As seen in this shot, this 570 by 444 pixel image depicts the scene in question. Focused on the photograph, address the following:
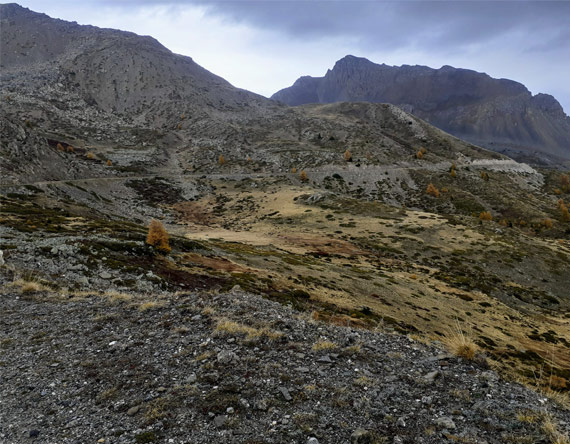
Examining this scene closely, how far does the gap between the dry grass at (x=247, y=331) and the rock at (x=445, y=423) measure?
253 inches

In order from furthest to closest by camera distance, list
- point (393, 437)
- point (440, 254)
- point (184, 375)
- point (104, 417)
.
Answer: point (440, 254)
point (184, 375)
point (104, 417)
point (393, 437)

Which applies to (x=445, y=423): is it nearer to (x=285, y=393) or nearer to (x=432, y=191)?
(x=285, y=393)

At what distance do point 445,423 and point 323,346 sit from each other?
515cm

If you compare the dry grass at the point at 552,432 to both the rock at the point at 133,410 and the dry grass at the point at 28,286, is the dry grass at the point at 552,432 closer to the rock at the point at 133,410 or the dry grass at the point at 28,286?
the rock at the point at 133,410

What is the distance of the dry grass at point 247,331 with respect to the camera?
13148mm

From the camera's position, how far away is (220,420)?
8.66 m

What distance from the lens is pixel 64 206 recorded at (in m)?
55.9

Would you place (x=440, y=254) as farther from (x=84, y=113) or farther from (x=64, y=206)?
(x=84, y=113)

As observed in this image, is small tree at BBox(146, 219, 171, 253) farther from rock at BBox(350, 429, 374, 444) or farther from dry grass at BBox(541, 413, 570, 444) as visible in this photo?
dry grass at BBox(541, 413, 570, 444)

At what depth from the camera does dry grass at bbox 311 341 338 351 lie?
1271cm

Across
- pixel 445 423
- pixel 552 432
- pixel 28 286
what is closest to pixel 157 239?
pixel 28 286

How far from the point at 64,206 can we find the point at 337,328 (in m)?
58.7

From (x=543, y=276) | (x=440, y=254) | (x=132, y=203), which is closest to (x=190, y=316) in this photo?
(x=440, y=254)

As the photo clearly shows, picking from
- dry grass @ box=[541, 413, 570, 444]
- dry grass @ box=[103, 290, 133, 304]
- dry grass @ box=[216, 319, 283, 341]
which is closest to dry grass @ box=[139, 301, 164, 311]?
dry grass @ box=[103, 290, 133, 304]
